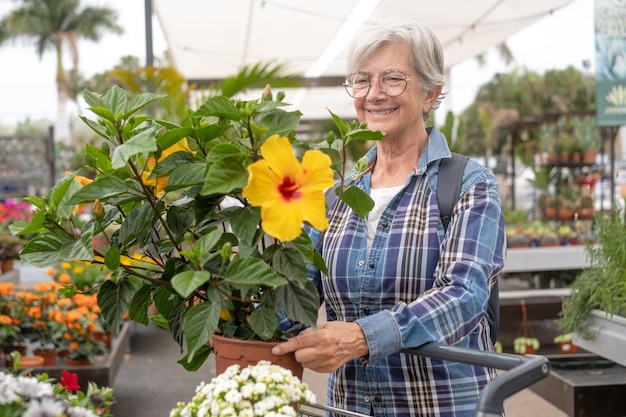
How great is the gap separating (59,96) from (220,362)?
5445cm

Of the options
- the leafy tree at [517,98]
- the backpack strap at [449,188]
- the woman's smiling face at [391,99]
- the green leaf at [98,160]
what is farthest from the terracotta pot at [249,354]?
the leafy tree at [517,98]

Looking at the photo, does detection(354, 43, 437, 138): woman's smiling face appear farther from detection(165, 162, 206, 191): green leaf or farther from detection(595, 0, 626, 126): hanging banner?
detection(595, 0, 626, 126): hanging banner

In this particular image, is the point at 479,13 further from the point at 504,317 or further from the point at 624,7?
the point at 504,317

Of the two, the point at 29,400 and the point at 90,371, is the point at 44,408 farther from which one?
the point at 90,371

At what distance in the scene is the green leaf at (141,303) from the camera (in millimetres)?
1300

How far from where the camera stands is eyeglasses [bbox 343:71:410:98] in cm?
168

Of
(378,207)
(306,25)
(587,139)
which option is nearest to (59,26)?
(306,25)

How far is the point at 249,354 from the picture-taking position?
4.00 feet

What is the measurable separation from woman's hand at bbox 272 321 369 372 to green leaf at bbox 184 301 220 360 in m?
0.15

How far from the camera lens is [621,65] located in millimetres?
6141

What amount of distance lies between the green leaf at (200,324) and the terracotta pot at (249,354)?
0.46 ft

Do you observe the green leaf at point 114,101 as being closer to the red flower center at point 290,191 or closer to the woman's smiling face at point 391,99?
the red flower center at point 290,191

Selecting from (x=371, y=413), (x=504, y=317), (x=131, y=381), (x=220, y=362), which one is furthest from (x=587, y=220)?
(x=220, y=362)

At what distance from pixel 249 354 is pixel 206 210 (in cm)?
23
